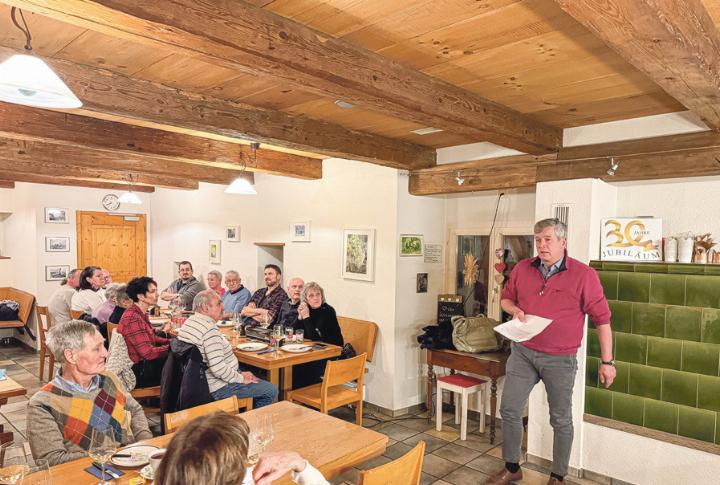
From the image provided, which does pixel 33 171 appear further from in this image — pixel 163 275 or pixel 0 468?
pixel 0 468

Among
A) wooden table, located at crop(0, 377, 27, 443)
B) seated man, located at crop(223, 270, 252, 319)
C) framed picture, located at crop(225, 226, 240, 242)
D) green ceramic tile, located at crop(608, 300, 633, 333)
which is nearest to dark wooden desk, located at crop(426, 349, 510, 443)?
green ceramic tile, located at crop(608, 300, 633, 333)

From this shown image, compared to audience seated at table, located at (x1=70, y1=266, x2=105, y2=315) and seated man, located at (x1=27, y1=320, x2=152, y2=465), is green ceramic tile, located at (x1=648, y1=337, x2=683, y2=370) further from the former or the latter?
audience seated at table, located at (x1=70, y1=266, x2=105, y2=315)

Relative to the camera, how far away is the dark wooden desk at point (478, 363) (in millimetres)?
4098

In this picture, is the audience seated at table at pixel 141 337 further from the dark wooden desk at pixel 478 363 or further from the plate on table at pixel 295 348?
the dark wooden desk at pixel 478 363

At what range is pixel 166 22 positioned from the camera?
157 cm

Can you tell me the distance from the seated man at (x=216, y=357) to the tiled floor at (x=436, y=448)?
2.95ft

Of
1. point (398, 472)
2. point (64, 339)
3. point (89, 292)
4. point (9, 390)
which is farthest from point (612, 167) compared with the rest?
point (89, 292)

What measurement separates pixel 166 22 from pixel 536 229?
255 centimetres

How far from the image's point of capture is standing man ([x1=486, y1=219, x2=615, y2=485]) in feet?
10.3

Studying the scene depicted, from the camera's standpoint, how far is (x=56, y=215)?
297 inches

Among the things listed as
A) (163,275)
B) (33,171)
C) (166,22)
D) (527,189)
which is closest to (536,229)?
(527,189)

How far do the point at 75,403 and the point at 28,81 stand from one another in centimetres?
143

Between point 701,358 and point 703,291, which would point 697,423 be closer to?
point 701,358

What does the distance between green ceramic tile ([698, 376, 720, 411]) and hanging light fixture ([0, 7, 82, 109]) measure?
12.2 feet
